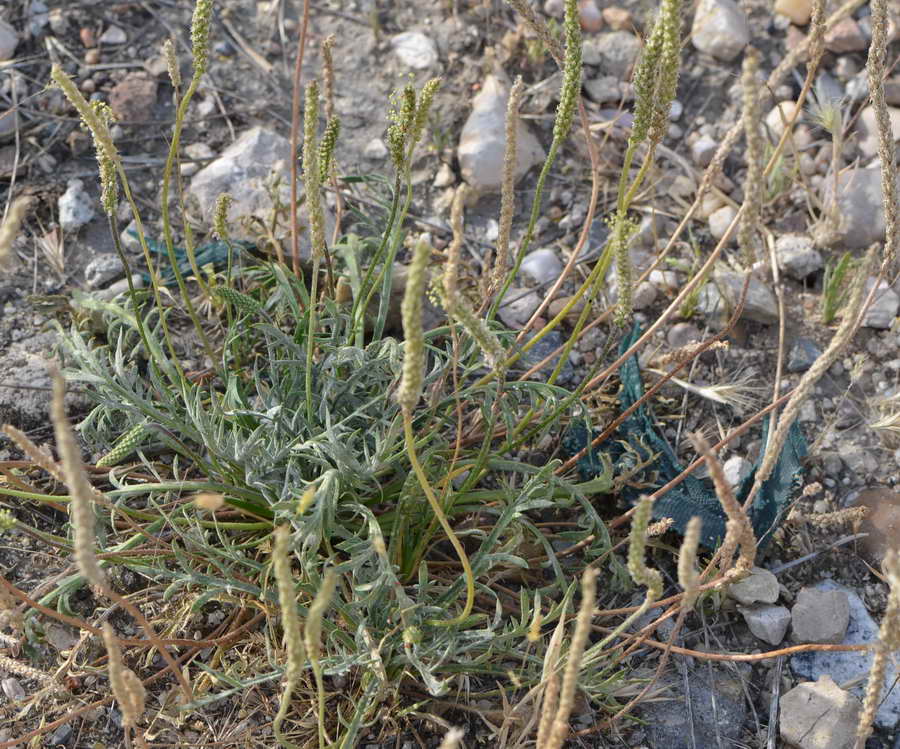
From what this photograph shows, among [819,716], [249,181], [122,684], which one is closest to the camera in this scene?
[122,684]

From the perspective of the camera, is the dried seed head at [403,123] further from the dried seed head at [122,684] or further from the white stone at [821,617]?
the white stone at [821,617]

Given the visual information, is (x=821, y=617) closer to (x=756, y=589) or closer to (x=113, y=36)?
(x=756, y=589)

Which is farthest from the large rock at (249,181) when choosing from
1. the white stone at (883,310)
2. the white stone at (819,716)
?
the white stone at (819,716)

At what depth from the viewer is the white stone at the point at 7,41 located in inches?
126

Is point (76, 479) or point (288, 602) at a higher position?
point (76, 479)

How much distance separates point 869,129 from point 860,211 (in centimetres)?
40

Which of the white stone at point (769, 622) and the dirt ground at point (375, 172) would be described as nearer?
the dirt ground at point (375, 172)

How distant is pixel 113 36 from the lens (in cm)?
335

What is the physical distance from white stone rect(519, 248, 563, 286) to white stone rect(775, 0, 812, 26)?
57.9 inches

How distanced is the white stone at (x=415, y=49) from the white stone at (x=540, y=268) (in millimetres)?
978

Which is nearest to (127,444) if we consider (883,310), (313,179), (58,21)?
(313,179)

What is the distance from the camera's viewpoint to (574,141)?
3.24m

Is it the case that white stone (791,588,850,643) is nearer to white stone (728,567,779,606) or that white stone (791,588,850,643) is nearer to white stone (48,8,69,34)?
white stone (728,567,779,606)

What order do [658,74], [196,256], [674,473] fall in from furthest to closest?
1. [196,256]
2. [674,473]
3. [658,74]
